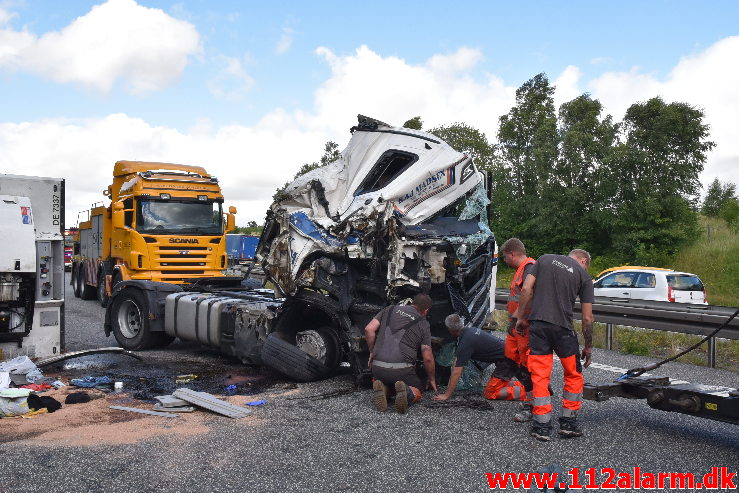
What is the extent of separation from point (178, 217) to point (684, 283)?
11.9m

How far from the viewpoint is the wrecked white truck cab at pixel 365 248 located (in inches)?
283

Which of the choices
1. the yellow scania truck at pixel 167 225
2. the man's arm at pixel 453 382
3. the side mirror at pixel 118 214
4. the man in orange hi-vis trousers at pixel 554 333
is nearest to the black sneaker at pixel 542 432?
the man in orange hi-vis trousers at pixel 554 333

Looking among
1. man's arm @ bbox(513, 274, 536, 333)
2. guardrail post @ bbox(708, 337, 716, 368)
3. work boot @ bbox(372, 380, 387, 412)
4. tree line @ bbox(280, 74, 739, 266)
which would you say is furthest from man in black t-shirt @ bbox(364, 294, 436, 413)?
tree line @ bbox(280, 74, 739, 266)

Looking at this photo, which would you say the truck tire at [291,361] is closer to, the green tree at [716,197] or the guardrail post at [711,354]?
the guardrail post at [711,354]

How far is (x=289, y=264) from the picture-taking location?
761 centimetres

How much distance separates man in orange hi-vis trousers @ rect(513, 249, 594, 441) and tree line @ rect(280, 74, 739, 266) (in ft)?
74.6

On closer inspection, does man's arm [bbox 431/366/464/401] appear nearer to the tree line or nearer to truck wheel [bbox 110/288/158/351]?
truck wheel [bbox 110/288/158/351]

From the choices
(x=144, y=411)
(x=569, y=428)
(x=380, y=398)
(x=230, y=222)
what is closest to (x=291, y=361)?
(x=380, y=398)

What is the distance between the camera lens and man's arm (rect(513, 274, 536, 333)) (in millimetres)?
5883

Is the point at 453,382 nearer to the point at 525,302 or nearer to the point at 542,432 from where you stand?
the point at 525,302

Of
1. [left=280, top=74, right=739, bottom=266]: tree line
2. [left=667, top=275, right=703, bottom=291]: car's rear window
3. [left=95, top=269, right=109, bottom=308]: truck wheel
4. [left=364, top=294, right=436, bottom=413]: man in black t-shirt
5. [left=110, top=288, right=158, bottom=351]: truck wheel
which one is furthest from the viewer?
[left=280, top=74, right=739, bottom=266]: tree line

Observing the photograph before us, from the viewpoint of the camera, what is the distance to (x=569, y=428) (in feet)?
18.2

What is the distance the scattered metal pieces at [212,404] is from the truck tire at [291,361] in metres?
1.11

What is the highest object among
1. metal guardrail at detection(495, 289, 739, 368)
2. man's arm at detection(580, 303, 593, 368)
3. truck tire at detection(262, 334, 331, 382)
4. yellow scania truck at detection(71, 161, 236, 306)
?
yellow scania truck at detection(71, 161, 236, 306)
